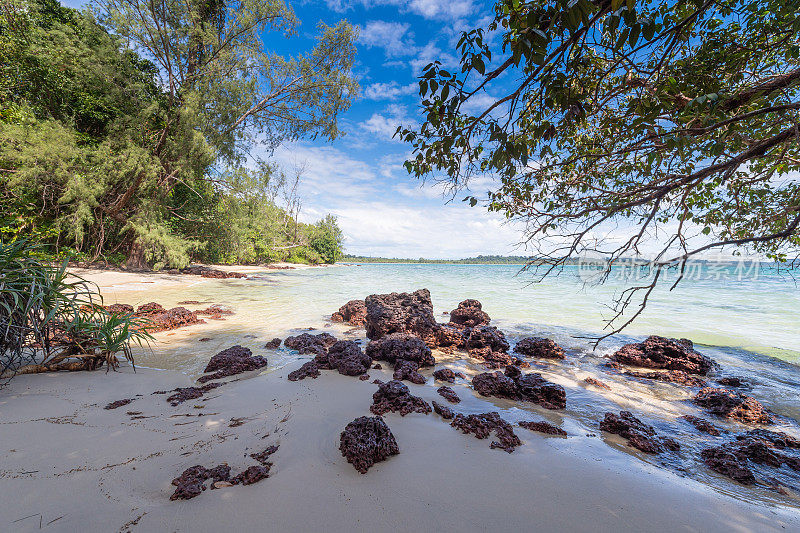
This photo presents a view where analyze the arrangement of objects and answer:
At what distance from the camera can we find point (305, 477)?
1818 millimetres

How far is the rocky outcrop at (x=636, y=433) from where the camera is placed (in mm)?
2559

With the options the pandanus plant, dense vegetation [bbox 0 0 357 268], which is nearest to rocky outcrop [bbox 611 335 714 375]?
the pandanus plant

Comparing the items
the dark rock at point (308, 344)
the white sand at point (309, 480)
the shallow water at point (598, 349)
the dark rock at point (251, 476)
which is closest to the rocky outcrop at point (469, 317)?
the shallow water at point (598, 349)

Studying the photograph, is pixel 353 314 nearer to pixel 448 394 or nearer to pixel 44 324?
pixel 448 394

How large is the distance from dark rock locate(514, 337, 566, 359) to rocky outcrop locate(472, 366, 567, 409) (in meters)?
1.98

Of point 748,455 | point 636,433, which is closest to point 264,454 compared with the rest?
point 636,433

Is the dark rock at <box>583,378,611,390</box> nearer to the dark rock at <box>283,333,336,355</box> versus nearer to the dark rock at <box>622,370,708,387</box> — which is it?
the dark rock at <box>622,370,708,387</box>

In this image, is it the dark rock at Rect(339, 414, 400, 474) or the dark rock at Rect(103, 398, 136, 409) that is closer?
the dark rock at Rect(339, 414, 400, 474)

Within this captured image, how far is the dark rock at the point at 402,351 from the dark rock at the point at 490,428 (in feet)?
5.38

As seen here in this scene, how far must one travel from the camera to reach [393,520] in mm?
1543

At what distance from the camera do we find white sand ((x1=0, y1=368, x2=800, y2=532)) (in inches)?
58.8

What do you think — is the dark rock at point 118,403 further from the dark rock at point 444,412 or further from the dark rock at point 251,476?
the dark rock at point 444,412

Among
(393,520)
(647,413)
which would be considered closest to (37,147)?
(393,520)

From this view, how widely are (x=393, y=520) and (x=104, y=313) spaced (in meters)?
4.27
